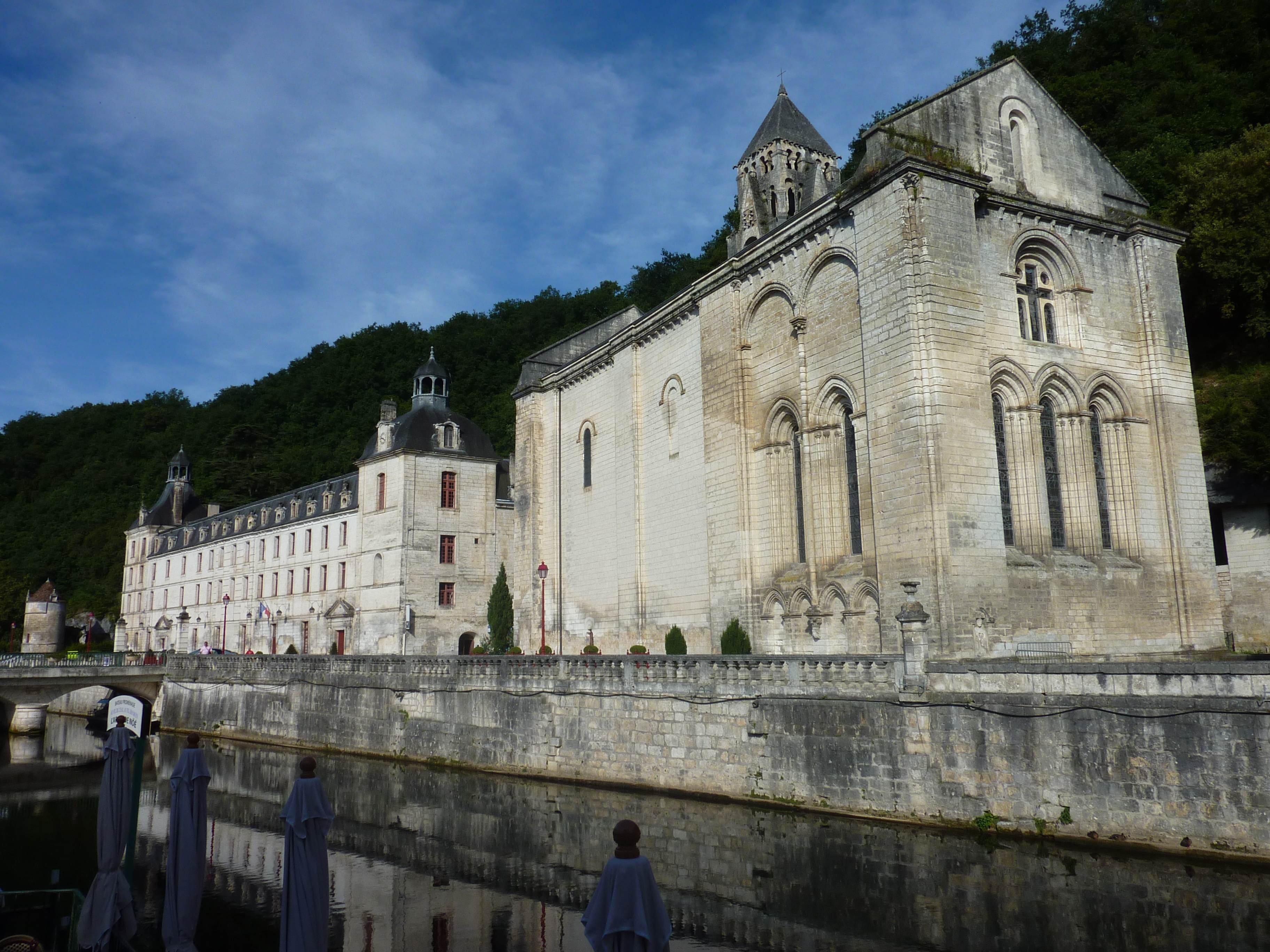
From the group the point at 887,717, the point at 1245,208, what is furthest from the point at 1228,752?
the point at 1245,208

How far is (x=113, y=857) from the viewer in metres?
8.51

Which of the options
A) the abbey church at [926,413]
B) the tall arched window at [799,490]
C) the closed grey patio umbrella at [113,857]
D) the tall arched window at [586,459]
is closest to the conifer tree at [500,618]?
the abbey church at [926,413]

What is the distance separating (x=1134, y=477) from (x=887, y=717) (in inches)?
378

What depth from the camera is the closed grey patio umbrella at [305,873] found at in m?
7.06

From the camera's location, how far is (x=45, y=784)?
22359 mm

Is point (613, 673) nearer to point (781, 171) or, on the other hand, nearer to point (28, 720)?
point (781, 171)

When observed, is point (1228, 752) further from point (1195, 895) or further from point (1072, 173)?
point (1072, 173)

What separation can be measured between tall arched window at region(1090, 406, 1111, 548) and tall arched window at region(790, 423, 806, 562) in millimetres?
6233

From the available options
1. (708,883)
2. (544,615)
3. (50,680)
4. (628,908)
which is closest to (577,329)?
(544,615)

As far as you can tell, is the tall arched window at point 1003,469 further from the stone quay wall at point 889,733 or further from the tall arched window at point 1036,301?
the stone quay wall at point 889,733

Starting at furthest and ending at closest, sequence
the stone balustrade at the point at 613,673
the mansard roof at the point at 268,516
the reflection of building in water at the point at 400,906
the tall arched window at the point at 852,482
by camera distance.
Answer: the mansard roof at the point at 268,516 → the tall arched window at the point at 852,482 → the stone balustrade at the point at 613,673 → the reflection of building in water at the point at 400,906

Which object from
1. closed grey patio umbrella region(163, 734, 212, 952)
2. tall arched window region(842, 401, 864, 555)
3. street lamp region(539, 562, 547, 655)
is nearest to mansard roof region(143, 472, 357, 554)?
street lamp region(539, 562, 547, 655)

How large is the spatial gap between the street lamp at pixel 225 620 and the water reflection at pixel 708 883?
29.0m

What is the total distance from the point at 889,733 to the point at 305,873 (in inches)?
377
